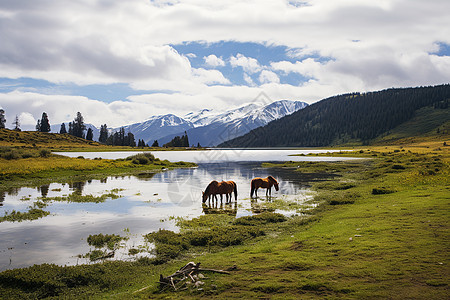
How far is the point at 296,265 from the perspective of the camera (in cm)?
1087

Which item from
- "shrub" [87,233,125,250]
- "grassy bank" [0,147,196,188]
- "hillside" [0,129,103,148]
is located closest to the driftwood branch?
"shrub" [87,233,125,250]

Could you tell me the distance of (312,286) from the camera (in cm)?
884

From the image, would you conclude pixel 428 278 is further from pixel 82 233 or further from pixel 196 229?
pixel 82 233

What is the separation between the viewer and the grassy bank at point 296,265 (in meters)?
8.73

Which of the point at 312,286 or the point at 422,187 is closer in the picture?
the point at 312,286

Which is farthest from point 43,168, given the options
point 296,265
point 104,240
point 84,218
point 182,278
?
point 296,265

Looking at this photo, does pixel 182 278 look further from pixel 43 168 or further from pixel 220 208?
pixel 43 168

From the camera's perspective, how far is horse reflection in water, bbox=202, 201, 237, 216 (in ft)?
84.3

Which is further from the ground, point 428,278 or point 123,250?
point 428,278

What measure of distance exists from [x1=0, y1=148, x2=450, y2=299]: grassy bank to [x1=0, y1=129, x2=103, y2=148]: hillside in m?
141

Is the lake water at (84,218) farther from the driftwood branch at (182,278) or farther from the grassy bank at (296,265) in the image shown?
the driftwood branch at (182,278)

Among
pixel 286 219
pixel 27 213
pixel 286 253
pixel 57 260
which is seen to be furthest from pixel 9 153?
pixel 286 253

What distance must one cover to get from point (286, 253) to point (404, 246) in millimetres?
4711

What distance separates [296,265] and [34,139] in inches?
7300
